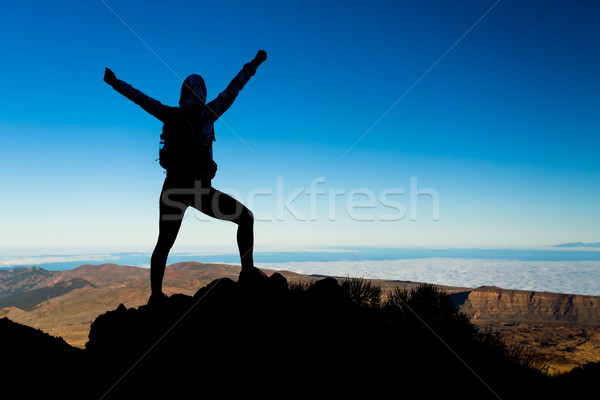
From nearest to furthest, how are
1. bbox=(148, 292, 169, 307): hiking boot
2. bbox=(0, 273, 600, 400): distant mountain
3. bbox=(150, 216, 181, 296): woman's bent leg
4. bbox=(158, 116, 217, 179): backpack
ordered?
bbox=(0, 273, 600, 400): distant mountain
bbox=(158, 116, 217, 179): backpack
bbox=(150, 216, 181, 296): woman's bent leg
bbox=(148, 292, 169, 307): hiking boot

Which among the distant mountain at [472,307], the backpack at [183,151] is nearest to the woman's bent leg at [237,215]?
the backpack at [183,151]

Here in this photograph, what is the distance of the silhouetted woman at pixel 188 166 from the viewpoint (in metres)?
3.48

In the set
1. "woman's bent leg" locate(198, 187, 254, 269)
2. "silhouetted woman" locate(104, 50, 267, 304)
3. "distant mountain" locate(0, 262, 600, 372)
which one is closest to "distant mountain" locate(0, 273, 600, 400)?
"woman's bent leg" locate(198, 187, 254, 269)

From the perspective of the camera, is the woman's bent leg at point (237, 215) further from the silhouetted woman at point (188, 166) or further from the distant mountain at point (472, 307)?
the distant mountain at point (472, 307)

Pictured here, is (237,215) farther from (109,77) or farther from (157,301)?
(109,77)

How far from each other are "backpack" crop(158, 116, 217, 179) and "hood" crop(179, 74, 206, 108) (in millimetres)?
292

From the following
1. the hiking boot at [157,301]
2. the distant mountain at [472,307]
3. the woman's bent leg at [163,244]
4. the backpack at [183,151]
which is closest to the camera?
the backpack at [183,151]

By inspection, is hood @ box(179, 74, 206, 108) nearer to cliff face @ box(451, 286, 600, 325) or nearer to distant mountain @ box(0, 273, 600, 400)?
distant mountain @ box(0, 273, 600, 400)

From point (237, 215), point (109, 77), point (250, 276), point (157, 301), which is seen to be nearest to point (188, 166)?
point (237, 215)

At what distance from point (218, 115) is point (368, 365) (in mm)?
3023

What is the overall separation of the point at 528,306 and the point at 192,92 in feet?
395

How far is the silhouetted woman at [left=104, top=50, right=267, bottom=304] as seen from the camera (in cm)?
348

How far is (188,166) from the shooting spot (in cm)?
345

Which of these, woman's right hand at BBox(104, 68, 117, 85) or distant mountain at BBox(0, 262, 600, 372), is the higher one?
woman's right hand at BBox(104, 68, 117, 85)
